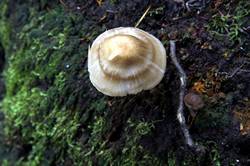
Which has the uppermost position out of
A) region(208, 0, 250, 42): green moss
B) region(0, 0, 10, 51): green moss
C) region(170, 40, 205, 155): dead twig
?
region(208, 0, 250, 42): green moss

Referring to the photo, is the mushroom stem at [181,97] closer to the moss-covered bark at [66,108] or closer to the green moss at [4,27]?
the moss-covered bark at [66,108]

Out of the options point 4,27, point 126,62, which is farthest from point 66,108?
point 4,27

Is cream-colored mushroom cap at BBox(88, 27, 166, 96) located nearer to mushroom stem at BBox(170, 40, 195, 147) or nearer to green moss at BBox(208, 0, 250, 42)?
mushroom stem at BBox(170, 40, 195, 147)

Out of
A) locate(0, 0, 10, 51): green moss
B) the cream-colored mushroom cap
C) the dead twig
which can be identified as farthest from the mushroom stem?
locate(0, 0, 10, 51): green moss

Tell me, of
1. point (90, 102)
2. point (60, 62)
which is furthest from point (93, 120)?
point (60, 62)

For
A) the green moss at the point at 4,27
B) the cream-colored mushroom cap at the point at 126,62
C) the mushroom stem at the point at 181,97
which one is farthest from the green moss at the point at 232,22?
the green moss at the point at 4,27

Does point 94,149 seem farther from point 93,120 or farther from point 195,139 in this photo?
point 195,139
